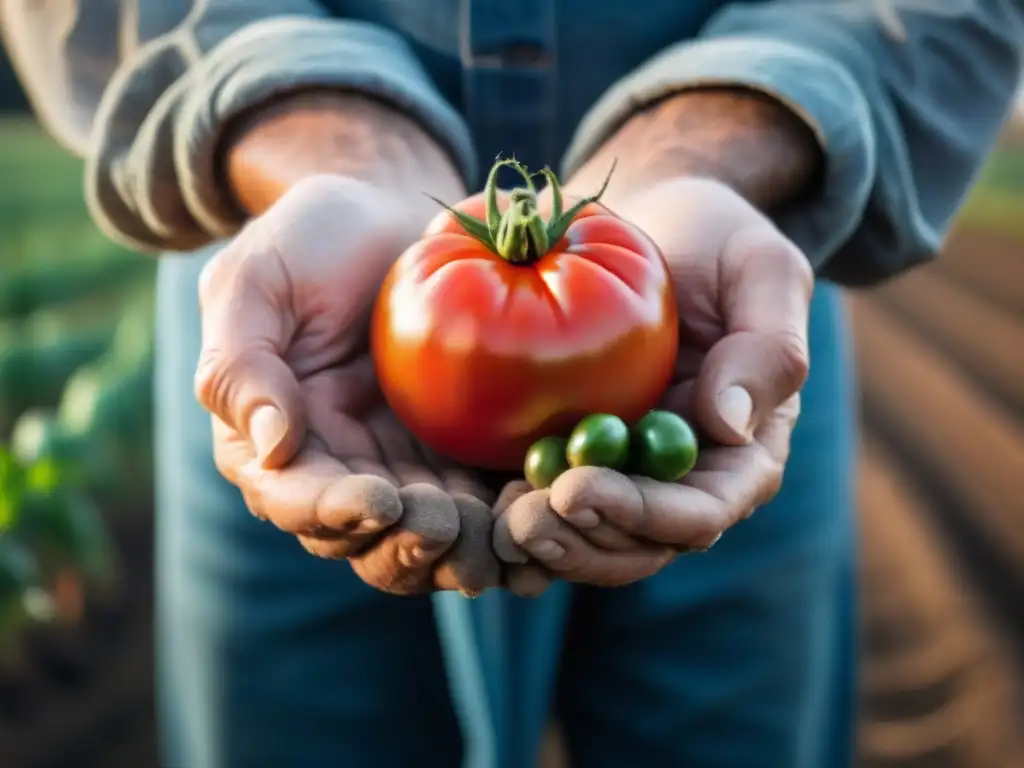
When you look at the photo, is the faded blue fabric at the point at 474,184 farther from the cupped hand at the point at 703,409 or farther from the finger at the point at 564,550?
the finger at the point at 564,550

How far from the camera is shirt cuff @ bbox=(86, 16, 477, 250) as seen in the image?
662mm

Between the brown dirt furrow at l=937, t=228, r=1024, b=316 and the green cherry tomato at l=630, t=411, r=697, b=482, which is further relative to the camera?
the brown dirt furrow at l=937, t=228, r=1024, b=316

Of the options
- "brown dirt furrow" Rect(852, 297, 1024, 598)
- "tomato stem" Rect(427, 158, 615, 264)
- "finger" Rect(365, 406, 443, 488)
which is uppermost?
"tomato stem" Rect(427, 158, 615, 264)

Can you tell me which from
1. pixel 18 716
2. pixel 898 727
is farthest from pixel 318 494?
pixel 898 727

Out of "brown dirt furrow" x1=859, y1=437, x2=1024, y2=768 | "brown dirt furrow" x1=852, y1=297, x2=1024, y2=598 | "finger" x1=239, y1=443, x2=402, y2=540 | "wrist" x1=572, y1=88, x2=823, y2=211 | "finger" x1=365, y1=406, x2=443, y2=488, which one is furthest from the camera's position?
"brown dirt furrow" x1=852, y1=297, x2=1024, y2=598

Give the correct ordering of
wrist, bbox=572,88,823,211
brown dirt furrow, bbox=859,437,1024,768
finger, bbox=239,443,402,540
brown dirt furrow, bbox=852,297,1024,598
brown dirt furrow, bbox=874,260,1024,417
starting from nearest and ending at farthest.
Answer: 1. finger, bbox=239,443,402,540
2. wrist, bbox=572,88,823,211
3. brown dirt furrow, bbox=859,437,1024,768
4. brown dirt furrow, bbox=852,297,1024,598
5. brown dirt furrow, bbox=874,260,1024,417

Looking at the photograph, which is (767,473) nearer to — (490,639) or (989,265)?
(490,639)

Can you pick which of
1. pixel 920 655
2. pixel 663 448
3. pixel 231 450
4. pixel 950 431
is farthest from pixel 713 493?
pixel 950 431

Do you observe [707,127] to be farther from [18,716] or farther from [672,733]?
[18,716]

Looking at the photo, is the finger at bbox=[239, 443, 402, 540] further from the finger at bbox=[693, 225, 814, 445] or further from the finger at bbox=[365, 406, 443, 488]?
the finger at bbox=[693, 225, 814, 445]

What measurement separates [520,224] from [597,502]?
0.50ft

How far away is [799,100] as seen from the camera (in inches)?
25.8

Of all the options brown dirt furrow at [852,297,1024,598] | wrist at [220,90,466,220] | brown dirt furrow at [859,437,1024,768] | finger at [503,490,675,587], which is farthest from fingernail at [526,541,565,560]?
brown dirt furrow at [852,297,1024,598]

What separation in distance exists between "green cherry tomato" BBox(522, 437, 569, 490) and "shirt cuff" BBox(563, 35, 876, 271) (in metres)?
0.27
